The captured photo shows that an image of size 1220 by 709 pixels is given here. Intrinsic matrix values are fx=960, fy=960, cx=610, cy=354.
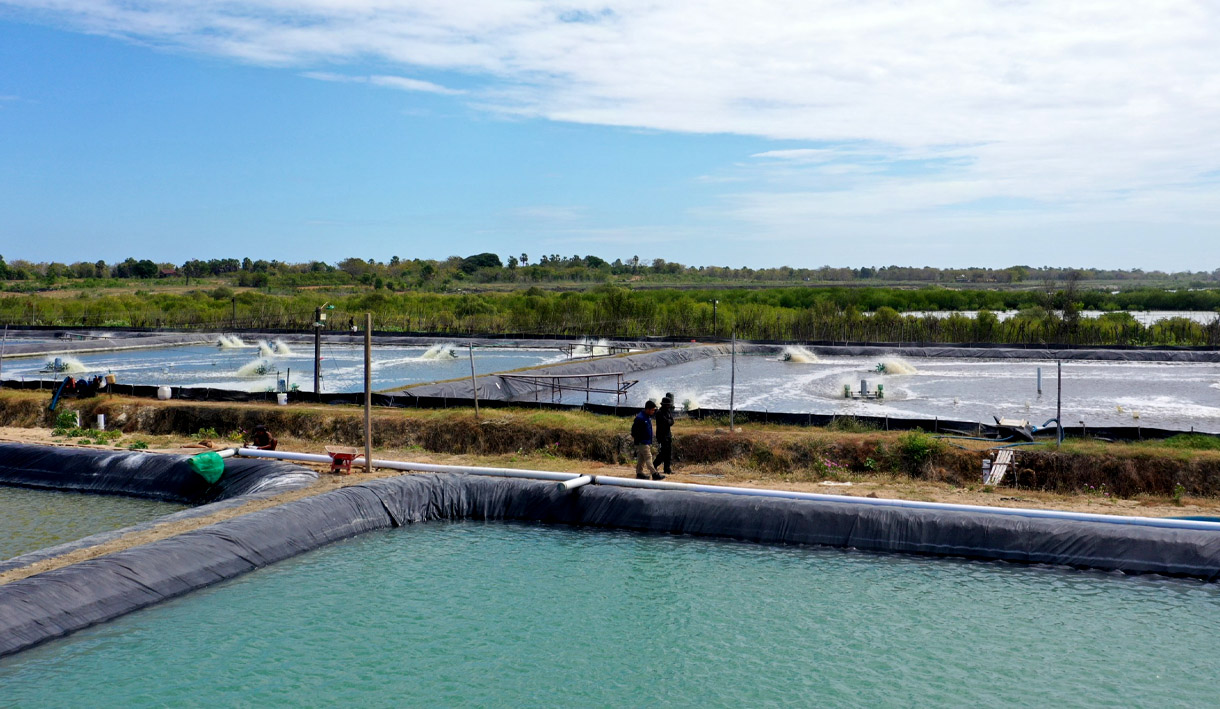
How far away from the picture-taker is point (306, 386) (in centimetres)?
2800

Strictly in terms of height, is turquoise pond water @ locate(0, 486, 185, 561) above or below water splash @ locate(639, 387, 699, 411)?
below

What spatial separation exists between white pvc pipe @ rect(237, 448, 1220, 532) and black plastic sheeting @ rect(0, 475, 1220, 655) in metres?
0.11

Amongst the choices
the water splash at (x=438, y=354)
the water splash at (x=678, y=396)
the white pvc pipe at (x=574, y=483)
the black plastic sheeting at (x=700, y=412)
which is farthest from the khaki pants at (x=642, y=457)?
the water splash at (x=438, y=354)

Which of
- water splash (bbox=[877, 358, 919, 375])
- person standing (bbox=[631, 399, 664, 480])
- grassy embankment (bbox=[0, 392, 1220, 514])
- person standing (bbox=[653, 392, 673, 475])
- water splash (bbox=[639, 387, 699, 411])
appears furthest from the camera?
water splash (bbox=[877, 358, 919, 375])

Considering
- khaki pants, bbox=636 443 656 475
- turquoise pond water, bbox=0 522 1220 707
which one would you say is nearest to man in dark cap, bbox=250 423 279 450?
turquoise pond water, bbox=0 522 1220 707

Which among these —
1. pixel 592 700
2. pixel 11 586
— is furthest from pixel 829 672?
pixel 11 586

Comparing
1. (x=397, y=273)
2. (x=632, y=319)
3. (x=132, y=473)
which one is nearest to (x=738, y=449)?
(x=132, y=473)

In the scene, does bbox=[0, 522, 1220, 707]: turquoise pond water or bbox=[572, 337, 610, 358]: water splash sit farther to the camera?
bbox=[572, 337, 610, 358]: water splash

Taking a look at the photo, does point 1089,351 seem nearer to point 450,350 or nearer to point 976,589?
point 450,350

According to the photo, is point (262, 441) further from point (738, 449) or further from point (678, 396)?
point (678, 396)

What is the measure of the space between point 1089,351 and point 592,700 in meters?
36.1

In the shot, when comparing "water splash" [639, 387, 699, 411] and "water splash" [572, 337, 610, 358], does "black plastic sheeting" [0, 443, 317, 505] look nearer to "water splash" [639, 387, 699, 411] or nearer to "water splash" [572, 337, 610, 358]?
"water splash" [639, 387, 699, 411]

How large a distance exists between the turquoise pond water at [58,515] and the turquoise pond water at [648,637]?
3667mm

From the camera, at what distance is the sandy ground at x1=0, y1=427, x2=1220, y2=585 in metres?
10.5
